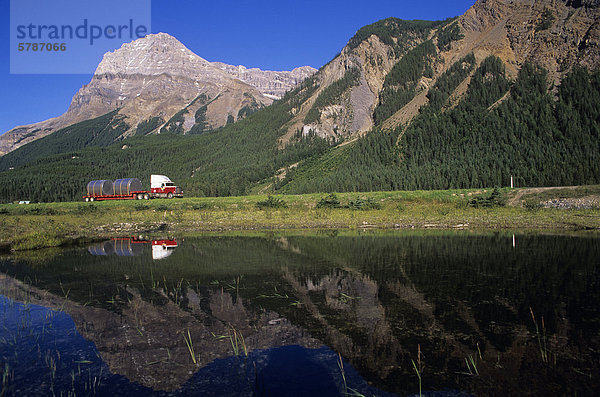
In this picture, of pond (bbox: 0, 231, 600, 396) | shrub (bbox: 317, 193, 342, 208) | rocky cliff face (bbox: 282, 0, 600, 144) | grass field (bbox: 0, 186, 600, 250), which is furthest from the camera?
rocky cliff face (bbox: 282, 0, 600, 144)

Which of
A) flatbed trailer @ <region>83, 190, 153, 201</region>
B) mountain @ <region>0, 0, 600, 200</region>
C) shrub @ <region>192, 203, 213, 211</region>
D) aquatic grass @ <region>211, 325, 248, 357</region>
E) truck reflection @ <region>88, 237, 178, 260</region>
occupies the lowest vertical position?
aquatic grass @ <region>211, 325, 248, 357</region>

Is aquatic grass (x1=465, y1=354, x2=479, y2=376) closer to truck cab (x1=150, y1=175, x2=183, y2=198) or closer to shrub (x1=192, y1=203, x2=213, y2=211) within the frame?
shrub (x1=192, y1=203, x2=213, y2=211)

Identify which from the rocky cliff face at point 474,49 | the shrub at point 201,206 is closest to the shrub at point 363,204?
the shrub at point 201,206

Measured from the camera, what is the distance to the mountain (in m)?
78.2

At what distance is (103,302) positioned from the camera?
42.9 feet

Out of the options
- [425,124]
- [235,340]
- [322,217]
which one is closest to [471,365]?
[235,340]

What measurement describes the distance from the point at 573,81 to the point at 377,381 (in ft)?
364

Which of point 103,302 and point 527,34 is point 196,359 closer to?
point 103,302

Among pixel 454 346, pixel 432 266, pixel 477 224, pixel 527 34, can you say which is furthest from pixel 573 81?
pixel 454 346

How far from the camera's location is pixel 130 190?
76625 millimetres

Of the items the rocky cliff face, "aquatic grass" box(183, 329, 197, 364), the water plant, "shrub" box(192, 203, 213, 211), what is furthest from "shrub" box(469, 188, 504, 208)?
the rocky cliff face

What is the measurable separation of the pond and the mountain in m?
63.0

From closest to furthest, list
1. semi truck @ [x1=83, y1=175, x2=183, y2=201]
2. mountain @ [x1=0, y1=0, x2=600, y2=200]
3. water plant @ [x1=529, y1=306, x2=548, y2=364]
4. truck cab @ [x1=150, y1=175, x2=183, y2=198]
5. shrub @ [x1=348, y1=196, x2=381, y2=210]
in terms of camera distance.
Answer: water plant @ [x1=529, y1=306, x2=548, y2=364]
shrub @ [x1=348, y1=196, x2=381, y2=210]
truck cab @ [x1=150, y1=175, x2=183, y2=198]
semi truck @ [x1=83, y1=175, x2=183, y2=201]
mountain @ [x1=0, y1=0, x2=600, y2=200]

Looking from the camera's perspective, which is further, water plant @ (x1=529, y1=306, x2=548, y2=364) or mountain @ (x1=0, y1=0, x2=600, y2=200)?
mountain @ (x1=0, y1=0, x2=600, y2=200)
